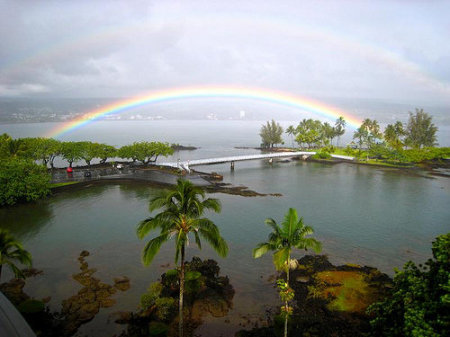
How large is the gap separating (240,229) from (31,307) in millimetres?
22554

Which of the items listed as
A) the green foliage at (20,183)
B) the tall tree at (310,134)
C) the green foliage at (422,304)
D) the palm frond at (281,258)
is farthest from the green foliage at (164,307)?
the tall tree at (310,134)

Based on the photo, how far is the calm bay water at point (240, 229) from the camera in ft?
77.0

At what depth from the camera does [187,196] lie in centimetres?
1521

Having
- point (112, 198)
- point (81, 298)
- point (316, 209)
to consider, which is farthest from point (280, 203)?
point (81, 298)

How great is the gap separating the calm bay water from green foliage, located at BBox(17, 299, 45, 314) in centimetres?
148

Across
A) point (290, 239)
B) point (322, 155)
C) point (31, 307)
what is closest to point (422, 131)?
point (322, 155)

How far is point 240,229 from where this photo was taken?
120 ft

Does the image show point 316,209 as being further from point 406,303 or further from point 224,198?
point 406,303

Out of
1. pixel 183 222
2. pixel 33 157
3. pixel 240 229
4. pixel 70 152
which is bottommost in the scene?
pixel 240 229

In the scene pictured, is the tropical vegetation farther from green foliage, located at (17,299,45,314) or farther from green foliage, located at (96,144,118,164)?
green foliage, located at (17,299,45,314)

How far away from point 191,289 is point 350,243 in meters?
19.4

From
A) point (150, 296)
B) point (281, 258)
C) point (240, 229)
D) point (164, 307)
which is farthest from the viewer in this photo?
point (240, 229)

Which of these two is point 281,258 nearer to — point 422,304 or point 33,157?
point 422,304

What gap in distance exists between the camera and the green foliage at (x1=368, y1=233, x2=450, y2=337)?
12.0 m
